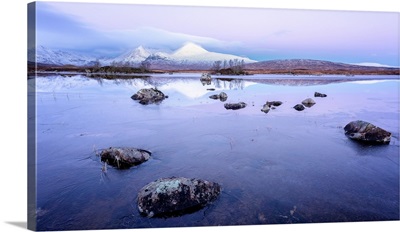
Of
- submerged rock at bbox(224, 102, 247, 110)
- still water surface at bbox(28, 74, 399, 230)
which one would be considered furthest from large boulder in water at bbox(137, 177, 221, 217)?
submerged rock at bbox(224, 102, 247, 110)

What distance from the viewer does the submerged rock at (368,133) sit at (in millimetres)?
6172

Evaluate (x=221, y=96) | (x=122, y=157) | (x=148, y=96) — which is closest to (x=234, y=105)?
(x=221, y=96)

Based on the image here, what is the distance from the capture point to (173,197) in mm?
4277

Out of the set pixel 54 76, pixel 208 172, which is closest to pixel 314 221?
pixel 208 172

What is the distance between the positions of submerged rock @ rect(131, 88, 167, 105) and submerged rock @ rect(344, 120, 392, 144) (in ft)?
12.0

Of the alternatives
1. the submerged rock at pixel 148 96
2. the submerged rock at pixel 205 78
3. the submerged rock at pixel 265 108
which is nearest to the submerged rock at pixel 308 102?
the submerged rock at pixel 265 108

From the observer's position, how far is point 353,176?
16.9 feet

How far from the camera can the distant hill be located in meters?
5.68

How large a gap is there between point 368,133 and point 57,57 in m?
5.43

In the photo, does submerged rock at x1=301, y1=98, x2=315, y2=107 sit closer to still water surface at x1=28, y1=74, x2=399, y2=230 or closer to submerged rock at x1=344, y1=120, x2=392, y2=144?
still water surface at x1=28, y1=74, x2=399, y2=230

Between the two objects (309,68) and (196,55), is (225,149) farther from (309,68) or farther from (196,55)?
(309,68)

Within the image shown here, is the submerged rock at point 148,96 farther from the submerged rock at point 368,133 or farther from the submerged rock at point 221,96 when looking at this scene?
the submerged rock at point 368,133

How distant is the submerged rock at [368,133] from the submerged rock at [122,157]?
3.92 m

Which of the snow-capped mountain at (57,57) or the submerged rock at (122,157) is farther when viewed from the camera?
the submerged rock at (122,157)
